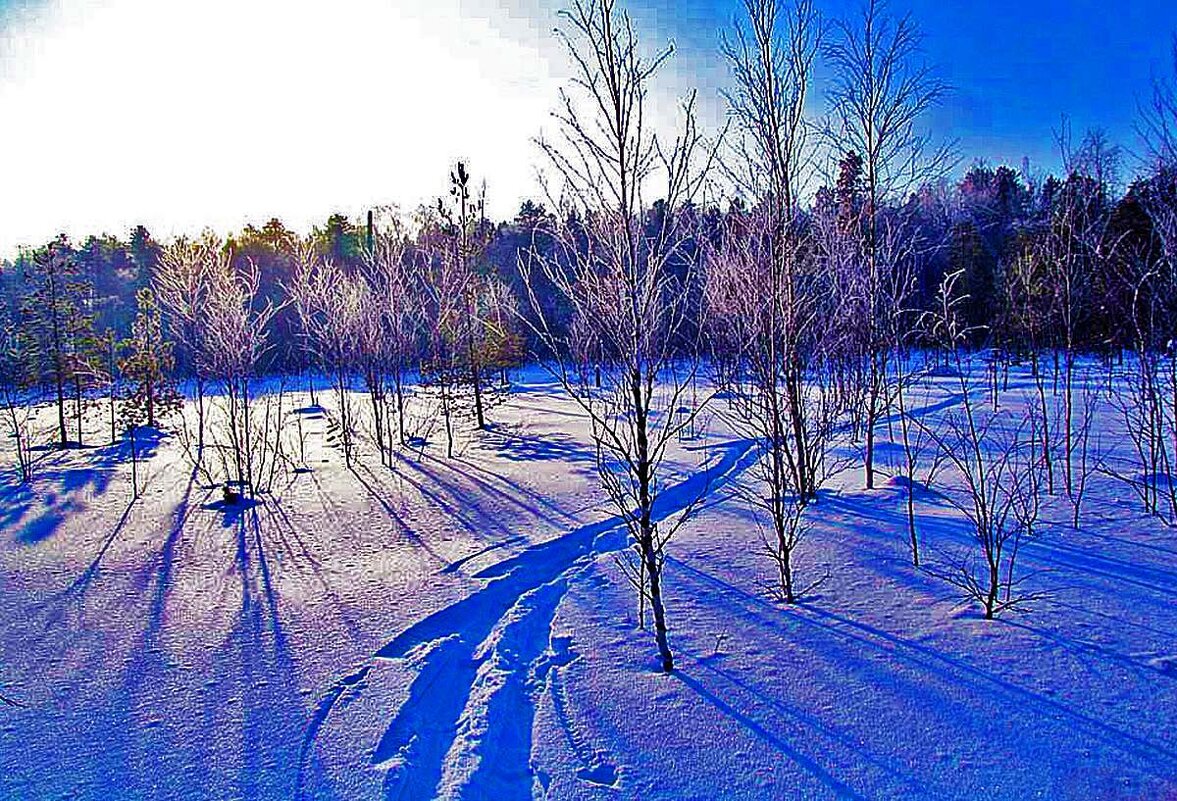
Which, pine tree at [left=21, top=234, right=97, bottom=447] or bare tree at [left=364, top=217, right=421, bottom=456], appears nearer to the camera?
bare tree at [left=364, top=217, right=421, bottom=456]

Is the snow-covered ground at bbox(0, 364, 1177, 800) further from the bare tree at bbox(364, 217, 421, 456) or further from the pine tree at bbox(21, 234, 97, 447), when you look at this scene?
the pine tree at bbox(21, 234, 97, 447)

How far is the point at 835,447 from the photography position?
8.98m

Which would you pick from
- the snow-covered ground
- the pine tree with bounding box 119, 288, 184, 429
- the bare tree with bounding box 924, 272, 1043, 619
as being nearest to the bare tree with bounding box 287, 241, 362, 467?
the snow-covered ground

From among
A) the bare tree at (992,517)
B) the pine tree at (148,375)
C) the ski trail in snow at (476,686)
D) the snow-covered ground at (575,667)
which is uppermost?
the pine tree at (148,375)

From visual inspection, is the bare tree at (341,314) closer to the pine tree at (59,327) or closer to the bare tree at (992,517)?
the pine tree at (59,327)

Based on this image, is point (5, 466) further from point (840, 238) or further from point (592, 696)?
point (840, 238)

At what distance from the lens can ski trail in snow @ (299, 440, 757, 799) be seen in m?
2.75

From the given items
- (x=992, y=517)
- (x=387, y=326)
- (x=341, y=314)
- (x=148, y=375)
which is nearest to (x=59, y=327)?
(x=148, y=375)

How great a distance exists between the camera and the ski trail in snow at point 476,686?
9.02ft

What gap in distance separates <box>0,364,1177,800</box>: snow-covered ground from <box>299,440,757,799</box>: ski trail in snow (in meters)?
0.02

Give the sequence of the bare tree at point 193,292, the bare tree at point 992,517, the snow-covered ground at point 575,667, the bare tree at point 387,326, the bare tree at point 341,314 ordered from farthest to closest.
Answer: the bare tree at point 387,326, the bare tree at point 341,314, the bare tree at point 193,292, the bare tree at point 992,517, the snow-covered ground at point 575,667

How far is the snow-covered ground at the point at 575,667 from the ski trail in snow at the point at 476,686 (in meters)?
0.02

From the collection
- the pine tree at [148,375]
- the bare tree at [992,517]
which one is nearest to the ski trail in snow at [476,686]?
the bare tree at [992,517]

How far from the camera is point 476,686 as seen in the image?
3477 millimetres
